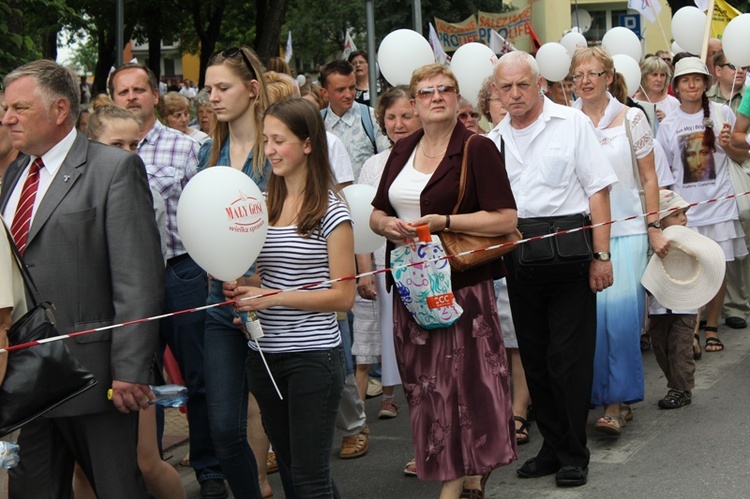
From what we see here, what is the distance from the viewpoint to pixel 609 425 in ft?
21.6

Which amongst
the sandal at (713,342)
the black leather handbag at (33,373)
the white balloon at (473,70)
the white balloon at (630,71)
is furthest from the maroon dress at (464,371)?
the white balloon at (630,71)

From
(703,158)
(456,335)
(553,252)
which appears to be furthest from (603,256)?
(703,158)

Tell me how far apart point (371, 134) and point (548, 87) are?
2425 mm

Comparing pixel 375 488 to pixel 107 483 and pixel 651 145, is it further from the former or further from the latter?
pixel 651 145

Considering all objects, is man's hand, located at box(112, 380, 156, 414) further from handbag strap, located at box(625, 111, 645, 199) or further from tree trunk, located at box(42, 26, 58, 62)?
tree trunk, located at box(42, 26, 58, 62)

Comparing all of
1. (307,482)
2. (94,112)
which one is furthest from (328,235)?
(94,112)

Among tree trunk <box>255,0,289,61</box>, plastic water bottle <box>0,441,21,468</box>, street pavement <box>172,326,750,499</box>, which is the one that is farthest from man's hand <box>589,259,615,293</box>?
tree trunk <box>255,0,289,61</box>

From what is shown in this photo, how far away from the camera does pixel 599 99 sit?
6.96 m

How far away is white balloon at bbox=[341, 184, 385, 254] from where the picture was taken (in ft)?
19.4

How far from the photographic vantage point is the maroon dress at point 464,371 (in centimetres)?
533

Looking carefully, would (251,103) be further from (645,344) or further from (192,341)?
(645,344)

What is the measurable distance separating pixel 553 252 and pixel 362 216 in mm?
989

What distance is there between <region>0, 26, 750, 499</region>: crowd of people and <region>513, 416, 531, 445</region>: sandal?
0.01m

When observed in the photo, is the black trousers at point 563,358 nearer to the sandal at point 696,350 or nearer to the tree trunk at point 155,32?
the sandal at point 696,350
